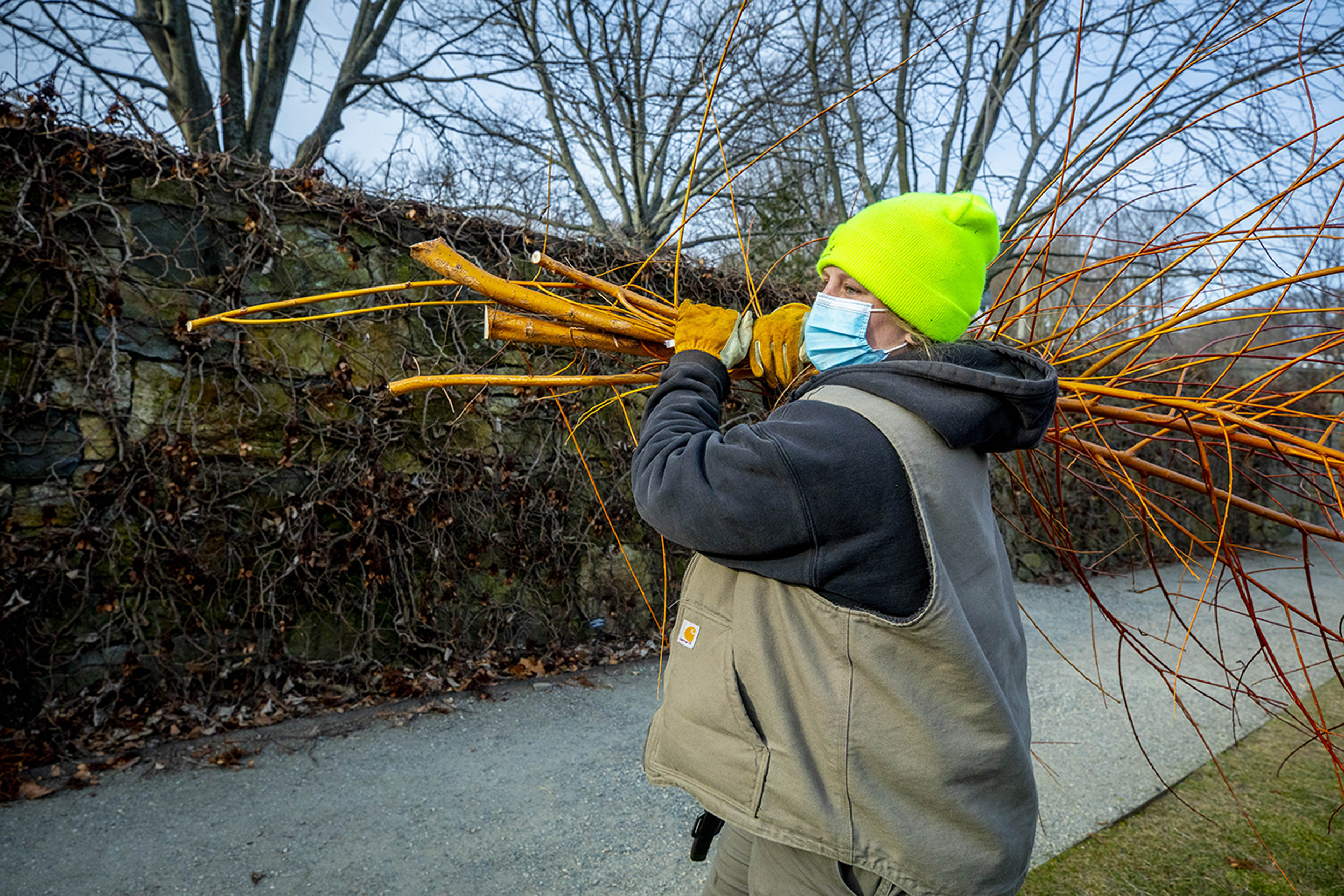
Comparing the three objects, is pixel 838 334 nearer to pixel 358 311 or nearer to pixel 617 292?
pixel 617 292

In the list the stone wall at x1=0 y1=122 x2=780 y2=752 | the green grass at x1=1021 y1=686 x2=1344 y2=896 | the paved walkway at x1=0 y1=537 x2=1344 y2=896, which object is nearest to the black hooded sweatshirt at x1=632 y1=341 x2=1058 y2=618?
the paved walkway at x1=0 y1=537 x2=1344 y2=896

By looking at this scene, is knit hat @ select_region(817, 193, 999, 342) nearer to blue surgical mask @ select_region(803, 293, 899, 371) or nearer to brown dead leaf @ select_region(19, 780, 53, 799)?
blue surgical mask @ select_region(803, 293, 899, 371)

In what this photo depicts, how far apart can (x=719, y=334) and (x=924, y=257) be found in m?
0.43

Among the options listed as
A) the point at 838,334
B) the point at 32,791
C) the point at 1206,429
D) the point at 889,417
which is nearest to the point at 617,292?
the point at 838,334

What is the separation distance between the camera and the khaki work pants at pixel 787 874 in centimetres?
120

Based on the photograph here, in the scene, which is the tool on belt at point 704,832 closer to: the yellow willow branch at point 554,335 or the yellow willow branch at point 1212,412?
the yellow willow branch at point 554,335

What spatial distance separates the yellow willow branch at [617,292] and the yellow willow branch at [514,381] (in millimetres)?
163

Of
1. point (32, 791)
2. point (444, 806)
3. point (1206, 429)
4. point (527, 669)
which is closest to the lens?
point (1206, 429)

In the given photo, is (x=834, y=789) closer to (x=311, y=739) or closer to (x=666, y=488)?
(x=666, y=488)

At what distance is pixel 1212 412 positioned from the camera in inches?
54.6

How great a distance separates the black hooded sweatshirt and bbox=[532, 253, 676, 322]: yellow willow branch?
0.69m

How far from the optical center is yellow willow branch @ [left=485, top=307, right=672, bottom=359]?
1.77 m

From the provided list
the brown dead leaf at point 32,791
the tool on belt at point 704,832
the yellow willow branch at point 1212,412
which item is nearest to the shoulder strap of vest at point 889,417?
the yellow willow branch at point 1212,412

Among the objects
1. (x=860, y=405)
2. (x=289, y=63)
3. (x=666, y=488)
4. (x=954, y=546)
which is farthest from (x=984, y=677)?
(x=289, y=63)
